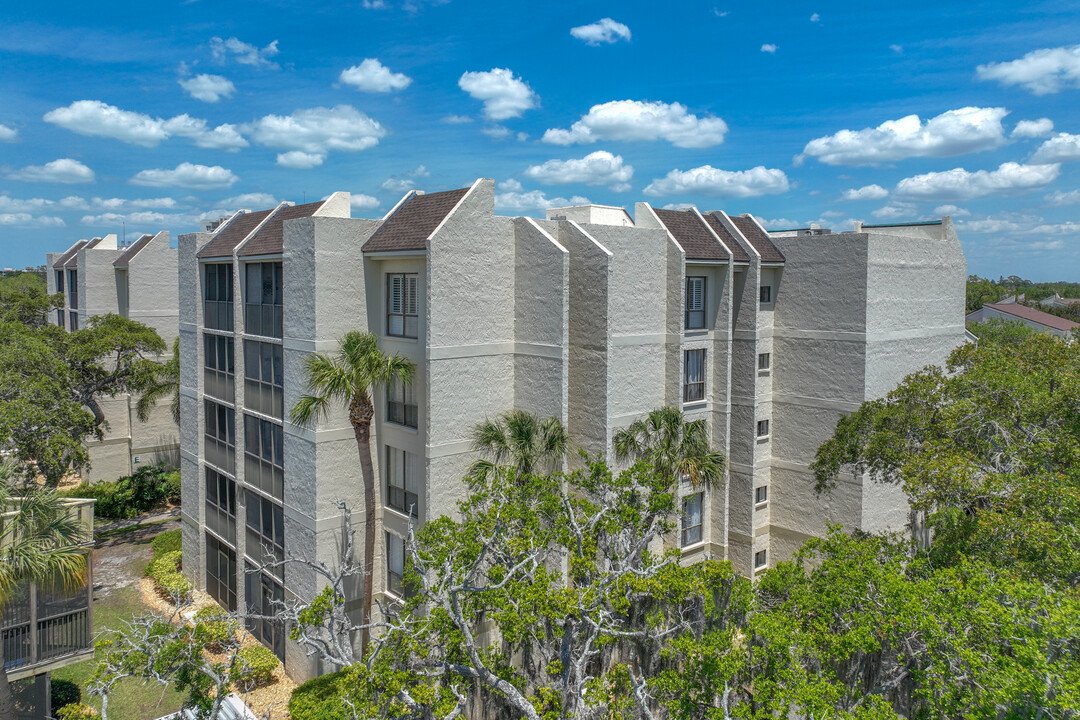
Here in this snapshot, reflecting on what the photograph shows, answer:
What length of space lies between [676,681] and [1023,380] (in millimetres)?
12904

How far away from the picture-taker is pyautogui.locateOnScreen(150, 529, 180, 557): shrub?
33875mm

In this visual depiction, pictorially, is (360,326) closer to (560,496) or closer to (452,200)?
(452,200)

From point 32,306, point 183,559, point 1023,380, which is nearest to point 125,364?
point 183,559

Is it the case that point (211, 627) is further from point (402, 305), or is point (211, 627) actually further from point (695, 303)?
point (695, 303)

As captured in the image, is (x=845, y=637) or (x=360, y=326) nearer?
(x=845, y=637)

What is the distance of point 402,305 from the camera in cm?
2233

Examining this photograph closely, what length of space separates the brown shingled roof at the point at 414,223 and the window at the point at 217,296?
830cm

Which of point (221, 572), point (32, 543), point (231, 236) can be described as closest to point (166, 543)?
point (221, 572)

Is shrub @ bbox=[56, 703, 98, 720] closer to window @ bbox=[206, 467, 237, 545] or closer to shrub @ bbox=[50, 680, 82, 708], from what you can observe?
shrub @ bbox=[50, 680, 82, 708]

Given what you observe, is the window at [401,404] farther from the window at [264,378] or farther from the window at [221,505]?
the window at [221,505]

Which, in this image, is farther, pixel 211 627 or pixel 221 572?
pixel 221 572

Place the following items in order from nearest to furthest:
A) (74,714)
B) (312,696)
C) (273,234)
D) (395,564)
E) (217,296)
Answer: (74,714) → (312,696) → (395,564) → (273,234) → (217,296)

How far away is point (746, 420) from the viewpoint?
27547 millimetres

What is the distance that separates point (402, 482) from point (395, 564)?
8.99 feet
